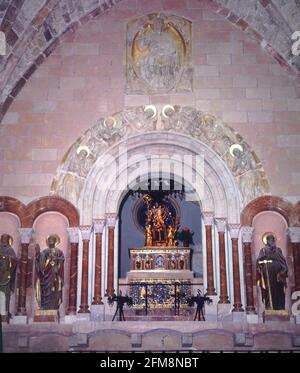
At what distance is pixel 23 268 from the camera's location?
1170 cm

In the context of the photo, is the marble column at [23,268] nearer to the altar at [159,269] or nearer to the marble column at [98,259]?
the marble column at [98,259]

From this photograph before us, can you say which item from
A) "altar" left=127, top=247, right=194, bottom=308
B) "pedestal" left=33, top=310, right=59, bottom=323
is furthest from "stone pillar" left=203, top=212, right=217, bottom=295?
"pedestal" left=33, top=310, right=59, bottom=323

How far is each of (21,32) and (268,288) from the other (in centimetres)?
751

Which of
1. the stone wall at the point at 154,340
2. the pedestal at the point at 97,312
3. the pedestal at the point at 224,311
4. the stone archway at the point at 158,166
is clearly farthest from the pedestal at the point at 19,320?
the pedestal at the point at 224,311

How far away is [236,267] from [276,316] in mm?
A: 1253

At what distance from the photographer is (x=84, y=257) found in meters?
11.9

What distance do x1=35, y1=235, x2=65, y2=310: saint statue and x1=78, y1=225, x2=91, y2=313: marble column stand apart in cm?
43

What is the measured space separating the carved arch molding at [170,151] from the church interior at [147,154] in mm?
26

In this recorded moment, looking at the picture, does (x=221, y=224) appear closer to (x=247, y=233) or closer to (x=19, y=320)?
(x=247, y=233)

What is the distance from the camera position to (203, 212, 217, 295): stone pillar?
11898mm

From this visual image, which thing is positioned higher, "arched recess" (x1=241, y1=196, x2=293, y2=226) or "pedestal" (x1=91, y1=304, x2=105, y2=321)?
"arched recess" (x1=241, y1=196, x2=293, y2=226)

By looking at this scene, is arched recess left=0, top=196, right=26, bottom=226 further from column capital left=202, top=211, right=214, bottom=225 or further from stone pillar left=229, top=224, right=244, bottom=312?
stone pillar left=229, top=224, right=244, bottom=312

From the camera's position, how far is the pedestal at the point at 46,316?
1139cm
